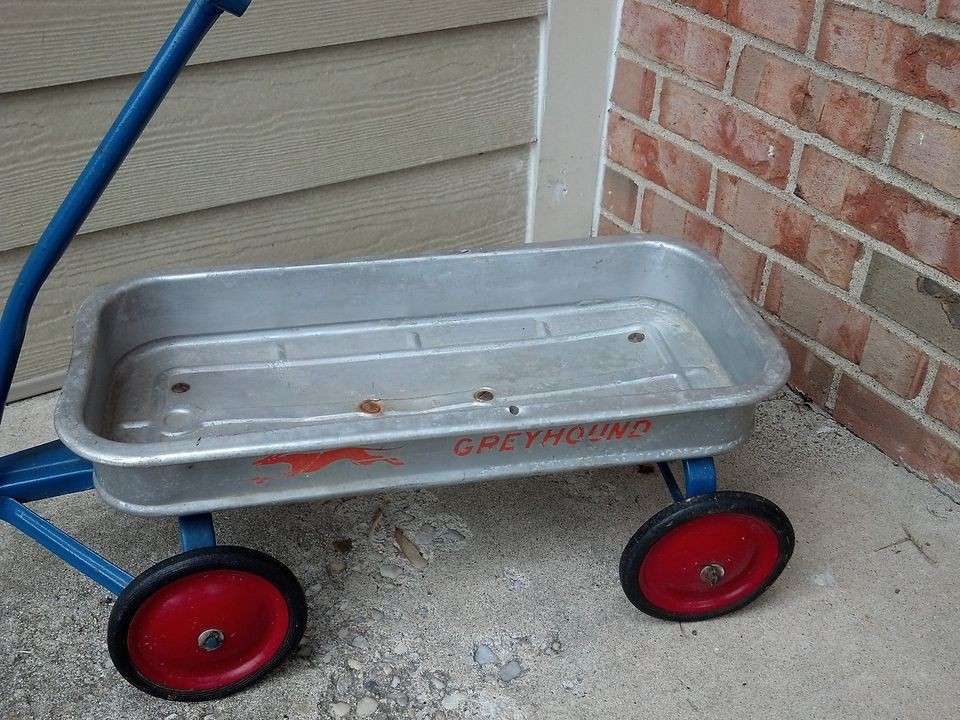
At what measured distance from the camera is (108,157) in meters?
1.21

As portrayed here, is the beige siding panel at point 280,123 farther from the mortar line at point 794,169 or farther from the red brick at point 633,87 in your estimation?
the mortar line at point 794,169

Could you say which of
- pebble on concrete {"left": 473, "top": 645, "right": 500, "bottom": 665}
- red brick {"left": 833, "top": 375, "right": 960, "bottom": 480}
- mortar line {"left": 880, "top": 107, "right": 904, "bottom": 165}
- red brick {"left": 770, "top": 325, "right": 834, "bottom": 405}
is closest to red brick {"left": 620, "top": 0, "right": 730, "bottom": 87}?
mortar line {"left": 880, "top": 107, "right": 904, "bottom": 165}

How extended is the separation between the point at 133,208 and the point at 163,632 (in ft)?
2.82

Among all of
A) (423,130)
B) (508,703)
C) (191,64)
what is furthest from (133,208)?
(508,703)

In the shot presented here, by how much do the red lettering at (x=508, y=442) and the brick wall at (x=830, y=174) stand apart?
81cm

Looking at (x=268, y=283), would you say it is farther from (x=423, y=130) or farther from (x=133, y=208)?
(x=423, y=130)

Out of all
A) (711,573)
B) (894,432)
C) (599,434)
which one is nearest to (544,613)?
(711,573)

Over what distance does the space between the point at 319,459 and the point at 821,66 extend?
1.08 meters

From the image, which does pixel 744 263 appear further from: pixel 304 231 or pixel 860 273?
pixel 304 231

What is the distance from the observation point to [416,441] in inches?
48.9

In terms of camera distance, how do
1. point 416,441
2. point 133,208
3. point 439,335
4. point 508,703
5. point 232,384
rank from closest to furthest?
point 416,441 → point 508,703 → point 232,384 → point 439,335 → point 133,208

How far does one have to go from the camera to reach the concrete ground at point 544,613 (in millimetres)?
1422

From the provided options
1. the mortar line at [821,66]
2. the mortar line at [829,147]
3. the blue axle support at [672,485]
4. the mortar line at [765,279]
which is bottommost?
the blue axle support at [672,485]

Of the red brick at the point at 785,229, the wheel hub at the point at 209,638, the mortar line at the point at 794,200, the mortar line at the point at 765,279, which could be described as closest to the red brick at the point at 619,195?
the mortar line at the point at 794,200
